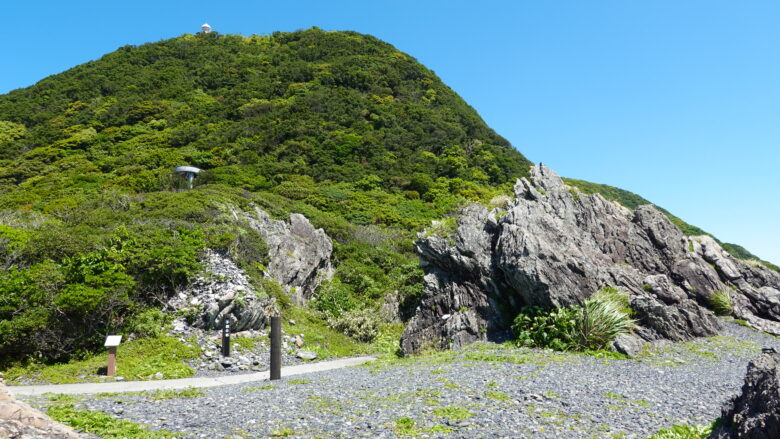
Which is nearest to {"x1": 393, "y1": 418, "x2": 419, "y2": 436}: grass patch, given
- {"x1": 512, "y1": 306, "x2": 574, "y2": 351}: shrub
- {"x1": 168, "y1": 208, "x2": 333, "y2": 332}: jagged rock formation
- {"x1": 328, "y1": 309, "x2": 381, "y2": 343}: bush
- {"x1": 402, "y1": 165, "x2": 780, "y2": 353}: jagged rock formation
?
{"x1": 512, "y1": 306, "x2": 574, "y2": 351}: shrub

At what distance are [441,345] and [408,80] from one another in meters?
57.6

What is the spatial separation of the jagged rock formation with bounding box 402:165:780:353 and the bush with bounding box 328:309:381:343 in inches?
129

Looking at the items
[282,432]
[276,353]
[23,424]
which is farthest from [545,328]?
[23,424]

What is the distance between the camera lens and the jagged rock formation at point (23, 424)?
4.53 metres

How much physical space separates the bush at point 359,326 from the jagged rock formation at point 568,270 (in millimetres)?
3286

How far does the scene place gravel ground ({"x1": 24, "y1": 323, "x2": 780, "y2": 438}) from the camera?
5.64m

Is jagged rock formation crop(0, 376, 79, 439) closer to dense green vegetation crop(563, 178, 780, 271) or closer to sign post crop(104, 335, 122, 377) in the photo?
sign post crop(104, 335, 122, 377)

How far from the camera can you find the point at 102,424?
577cm

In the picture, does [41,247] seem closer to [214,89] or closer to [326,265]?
[326,265]

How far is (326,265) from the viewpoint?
22.9 m

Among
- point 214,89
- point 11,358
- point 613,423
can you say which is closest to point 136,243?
point 11,358

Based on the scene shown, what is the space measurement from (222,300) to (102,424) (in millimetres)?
8509

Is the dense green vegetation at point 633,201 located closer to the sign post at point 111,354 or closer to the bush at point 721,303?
the bush at point 721,303

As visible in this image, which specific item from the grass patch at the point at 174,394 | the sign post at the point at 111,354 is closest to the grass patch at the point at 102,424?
the grass patch at the point at 174,394
